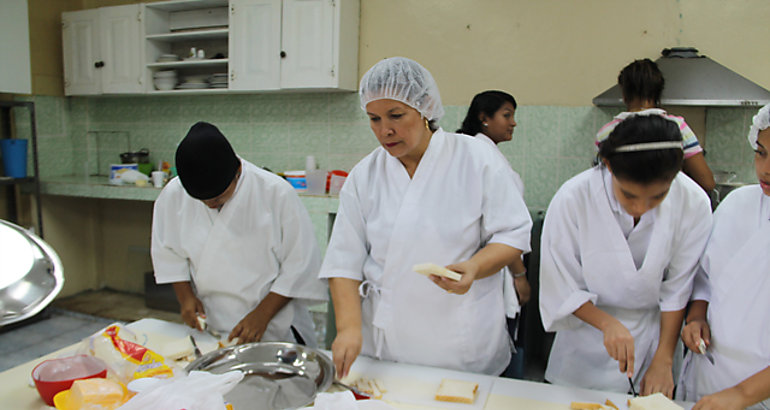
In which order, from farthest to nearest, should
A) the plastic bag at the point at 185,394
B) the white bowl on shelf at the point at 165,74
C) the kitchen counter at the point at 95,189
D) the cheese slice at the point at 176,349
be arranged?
the white bowl on shelf at the point at 165,74
the kitchen counter at the point at 95,189
the cheese slice at the point at 176,349
the plastic bag at the point at 185,394

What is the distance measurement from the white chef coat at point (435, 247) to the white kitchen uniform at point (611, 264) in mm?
140

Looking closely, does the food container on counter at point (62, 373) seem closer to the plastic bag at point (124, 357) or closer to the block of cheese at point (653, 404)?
the plastic bag at point (124, 357)

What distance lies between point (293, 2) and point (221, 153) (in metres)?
2.52

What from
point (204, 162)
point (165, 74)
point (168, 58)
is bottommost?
point (204, 162)

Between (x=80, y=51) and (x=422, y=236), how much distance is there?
428 cm

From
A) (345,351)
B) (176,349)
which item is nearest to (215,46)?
(176,349)

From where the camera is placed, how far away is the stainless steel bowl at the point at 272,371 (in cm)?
124

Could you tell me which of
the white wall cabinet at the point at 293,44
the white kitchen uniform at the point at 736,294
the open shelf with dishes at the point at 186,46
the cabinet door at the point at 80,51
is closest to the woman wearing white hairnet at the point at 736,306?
the white kitchen uniform at the point at 736,294

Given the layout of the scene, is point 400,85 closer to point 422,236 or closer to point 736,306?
point 422,236

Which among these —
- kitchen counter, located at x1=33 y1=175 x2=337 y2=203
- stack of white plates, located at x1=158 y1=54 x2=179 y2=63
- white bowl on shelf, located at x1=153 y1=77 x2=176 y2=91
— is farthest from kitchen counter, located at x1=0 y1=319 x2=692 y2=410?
stack of white plates, located at x1=158 y1=54 x2=179 y2=63

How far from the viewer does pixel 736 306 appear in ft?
4.20

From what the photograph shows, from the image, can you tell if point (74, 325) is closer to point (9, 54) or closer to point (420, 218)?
point (9, 54)

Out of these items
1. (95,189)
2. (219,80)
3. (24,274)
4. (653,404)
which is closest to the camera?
(24,274)

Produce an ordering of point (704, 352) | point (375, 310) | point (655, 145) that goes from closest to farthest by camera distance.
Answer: point (655, 145)
point (704, 352)
point (375, 310)
